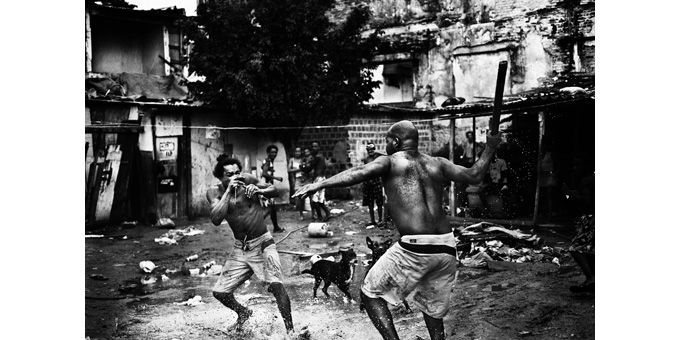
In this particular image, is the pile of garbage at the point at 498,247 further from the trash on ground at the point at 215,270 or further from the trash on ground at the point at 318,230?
the trash on ground at the point at 215,270

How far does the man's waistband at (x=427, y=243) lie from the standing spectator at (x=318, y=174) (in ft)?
11.5

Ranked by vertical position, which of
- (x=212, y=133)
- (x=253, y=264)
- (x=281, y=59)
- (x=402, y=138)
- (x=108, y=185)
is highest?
(x=281, y=59)

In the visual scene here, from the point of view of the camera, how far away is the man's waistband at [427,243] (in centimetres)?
432

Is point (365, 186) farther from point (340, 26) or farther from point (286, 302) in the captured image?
point (286, 302)

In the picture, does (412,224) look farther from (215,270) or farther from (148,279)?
(148,279)

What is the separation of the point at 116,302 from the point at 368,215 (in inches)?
123

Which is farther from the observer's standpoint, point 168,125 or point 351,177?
point 168,125

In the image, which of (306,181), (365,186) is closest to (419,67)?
(365,186)

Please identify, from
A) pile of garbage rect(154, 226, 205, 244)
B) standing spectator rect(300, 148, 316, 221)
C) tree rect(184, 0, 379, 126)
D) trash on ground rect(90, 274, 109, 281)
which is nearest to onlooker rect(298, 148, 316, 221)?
standing spectator rect(300, 148, 316, 221)

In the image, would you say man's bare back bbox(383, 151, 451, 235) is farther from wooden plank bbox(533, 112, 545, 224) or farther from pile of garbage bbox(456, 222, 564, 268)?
wooden plank bbox(533, 112, 545, 224)

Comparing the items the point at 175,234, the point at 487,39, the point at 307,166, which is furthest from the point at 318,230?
the point at 487,39

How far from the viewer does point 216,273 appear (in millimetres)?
7238

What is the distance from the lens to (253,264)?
531cm

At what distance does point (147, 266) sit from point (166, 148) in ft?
8.48
